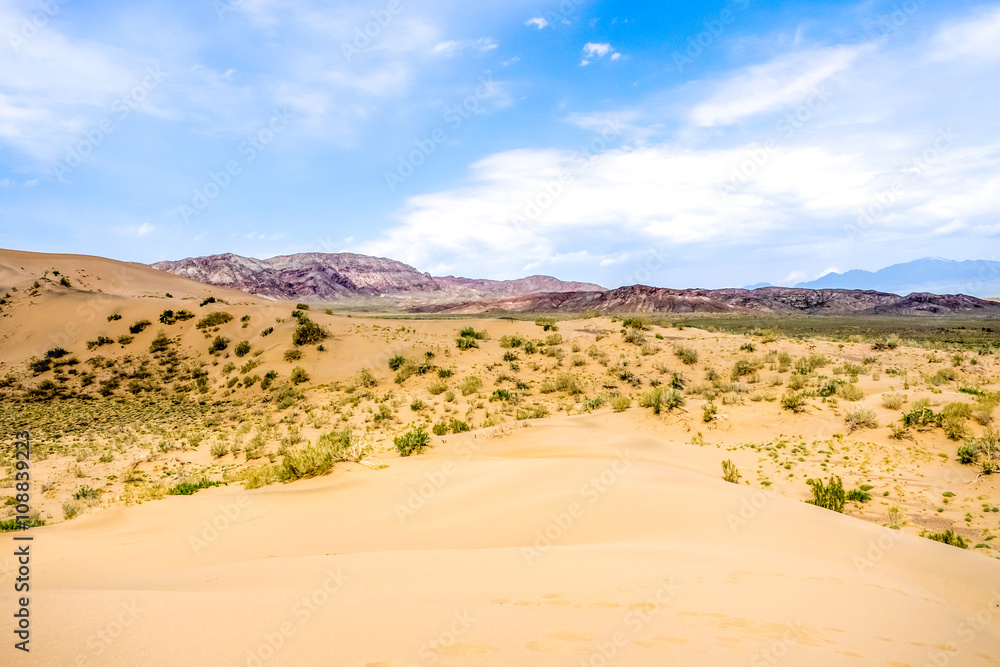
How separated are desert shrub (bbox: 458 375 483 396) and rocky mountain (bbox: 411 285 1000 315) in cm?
8899

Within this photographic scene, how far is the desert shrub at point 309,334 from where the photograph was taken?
27.9 meters

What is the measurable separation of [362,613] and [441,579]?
3.07 ft

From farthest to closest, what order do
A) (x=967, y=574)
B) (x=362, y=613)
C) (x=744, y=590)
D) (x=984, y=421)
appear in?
(x=984, y=421) < (x=967, y=574) < (x=744, y=590) < (x=362, y=613)

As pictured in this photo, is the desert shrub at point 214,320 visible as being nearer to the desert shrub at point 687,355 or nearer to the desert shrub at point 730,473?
the desert shrub at point 687,355

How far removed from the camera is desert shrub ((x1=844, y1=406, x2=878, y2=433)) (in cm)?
1127

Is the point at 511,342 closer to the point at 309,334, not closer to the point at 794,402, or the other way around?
the point at 309,334

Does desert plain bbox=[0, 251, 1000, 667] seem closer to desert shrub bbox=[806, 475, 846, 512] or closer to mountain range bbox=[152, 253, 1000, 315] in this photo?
desert shrub bbox=[806, 475, 846, 512]

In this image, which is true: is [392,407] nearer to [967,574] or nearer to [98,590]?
[98,590]

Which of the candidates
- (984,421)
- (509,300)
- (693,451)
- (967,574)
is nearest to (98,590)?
(967,574)

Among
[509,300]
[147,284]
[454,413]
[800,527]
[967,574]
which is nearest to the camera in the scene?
[967,574]

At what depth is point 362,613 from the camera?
3621 mm

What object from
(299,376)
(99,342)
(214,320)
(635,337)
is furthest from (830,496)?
(99,342)

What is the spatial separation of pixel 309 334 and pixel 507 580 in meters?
26.7

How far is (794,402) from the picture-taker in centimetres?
1320
